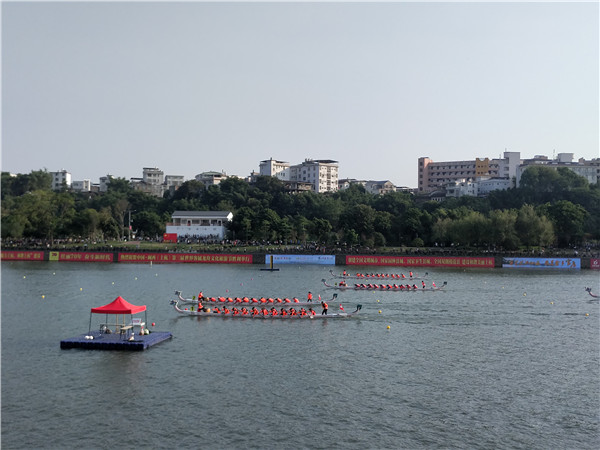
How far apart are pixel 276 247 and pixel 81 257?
29.1m

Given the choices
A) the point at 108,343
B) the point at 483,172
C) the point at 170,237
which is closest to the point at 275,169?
the point at 483,172

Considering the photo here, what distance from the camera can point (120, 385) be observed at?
22.7 metres

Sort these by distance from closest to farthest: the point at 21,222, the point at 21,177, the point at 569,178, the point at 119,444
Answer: the point at 119,444
the point at 21,222
the point at 569,178
the point at 21,177

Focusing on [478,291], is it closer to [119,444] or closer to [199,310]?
[199,310]

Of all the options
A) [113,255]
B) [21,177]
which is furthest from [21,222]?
[21,177]

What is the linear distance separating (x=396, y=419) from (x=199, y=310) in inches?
802

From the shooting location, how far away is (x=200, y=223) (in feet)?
345

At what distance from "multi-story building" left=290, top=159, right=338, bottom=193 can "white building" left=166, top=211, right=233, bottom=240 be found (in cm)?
4667

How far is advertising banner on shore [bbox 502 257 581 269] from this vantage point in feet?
237

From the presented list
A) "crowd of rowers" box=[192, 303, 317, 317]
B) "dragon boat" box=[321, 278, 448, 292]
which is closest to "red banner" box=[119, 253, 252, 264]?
"dragon boat" box=[321, 278, 448, 292]

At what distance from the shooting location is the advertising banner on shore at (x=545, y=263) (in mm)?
72125

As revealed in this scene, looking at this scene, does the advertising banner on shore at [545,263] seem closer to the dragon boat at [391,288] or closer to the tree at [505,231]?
the tree at [505,231]

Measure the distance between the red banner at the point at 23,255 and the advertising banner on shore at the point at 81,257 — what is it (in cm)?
156

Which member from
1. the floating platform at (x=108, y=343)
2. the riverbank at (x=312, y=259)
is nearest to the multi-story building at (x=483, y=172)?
the riverbank at (x=312, y=259)
